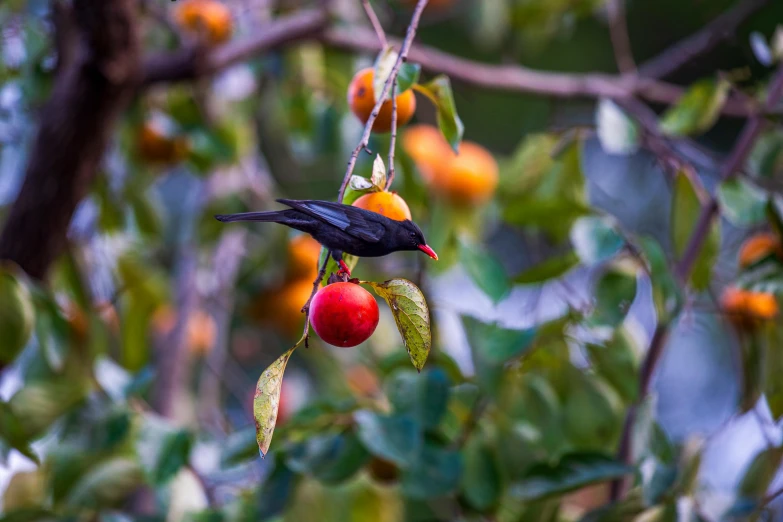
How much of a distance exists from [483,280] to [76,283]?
814 mm

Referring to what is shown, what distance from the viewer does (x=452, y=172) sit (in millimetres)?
1974

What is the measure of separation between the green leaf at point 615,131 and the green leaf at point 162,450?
2.50ft

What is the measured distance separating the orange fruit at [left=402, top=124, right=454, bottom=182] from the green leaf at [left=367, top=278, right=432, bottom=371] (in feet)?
3.98

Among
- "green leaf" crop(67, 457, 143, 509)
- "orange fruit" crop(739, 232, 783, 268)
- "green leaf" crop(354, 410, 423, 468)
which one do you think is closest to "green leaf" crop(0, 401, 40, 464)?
"green leaf" crop(67, 457, 143, 509)

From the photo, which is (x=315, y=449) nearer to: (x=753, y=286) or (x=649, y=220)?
(x=753, y=286)

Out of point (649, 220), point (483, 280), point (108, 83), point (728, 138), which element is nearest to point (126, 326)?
point (108, 83)

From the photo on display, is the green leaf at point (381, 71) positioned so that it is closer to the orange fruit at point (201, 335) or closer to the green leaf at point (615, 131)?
the green leaf at point (615, 131)

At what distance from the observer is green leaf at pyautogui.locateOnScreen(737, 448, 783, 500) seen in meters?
1.22

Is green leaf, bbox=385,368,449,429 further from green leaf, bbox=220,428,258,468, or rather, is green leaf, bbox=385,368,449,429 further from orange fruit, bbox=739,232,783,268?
orange fruit, bbox=739,232,783,268

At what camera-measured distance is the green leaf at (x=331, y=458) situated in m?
1.17

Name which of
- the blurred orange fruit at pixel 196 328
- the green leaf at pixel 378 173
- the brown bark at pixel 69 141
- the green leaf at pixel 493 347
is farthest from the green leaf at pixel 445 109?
the blurred orange fruit at pixel 196 328

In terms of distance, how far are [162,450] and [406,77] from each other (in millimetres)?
682

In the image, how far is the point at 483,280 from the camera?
1240 mm

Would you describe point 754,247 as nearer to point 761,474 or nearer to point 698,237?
point 698,237
